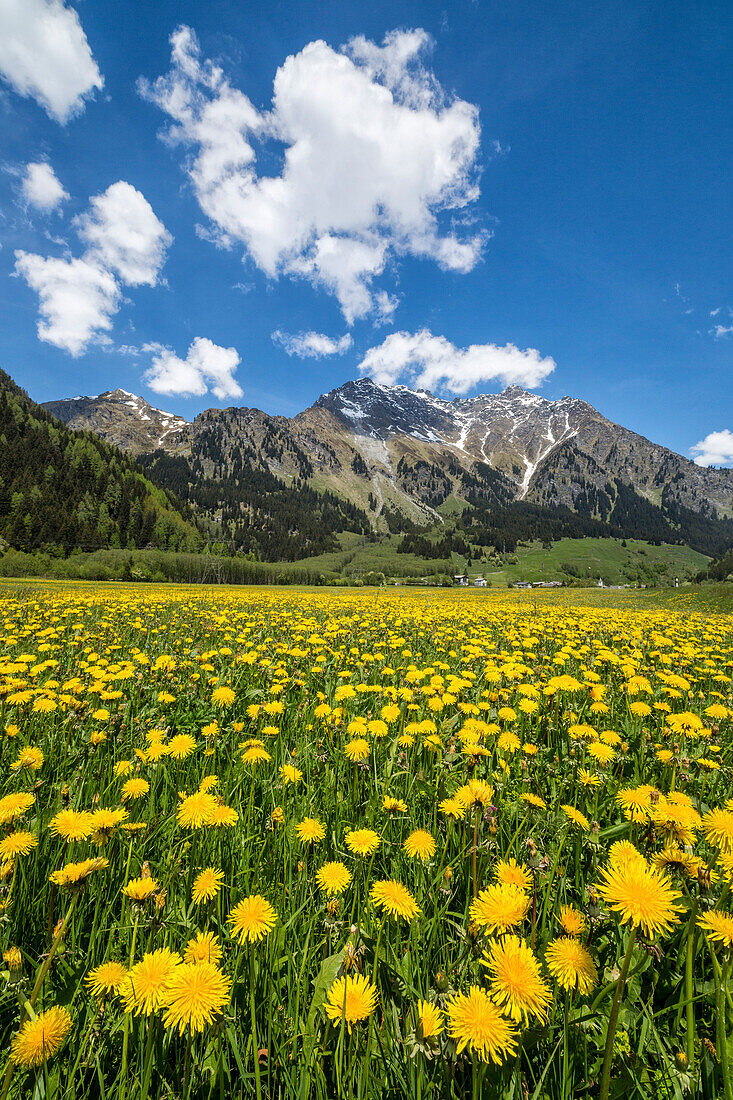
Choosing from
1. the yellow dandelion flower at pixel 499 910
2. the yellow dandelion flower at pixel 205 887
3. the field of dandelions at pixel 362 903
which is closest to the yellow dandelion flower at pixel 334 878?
the field of dandelions at pixel 362 903

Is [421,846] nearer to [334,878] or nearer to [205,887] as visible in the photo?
[334,878]

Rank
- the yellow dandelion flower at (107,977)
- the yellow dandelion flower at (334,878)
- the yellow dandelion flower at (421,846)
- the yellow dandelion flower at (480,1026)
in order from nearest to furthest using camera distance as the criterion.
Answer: the yellow dandelion flower at (480,1026) → the yellow dandelion flower at (107,977) → the yellow dandelion flower at (334,878) → the yellow dandelion flower at (421,846)

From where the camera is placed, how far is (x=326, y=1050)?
142 cm

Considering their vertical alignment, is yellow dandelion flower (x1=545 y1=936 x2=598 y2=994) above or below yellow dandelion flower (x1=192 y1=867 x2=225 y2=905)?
above

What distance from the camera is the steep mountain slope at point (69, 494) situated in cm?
10969

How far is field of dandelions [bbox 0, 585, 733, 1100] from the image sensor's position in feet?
4.29

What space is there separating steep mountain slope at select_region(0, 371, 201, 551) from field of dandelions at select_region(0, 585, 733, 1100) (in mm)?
118449

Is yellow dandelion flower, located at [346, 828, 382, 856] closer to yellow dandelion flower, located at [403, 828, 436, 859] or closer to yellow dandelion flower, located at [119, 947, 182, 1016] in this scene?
yellow dandelion flower, located at [403, 828, 436, 859]

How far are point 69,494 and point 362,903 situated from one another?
515ft

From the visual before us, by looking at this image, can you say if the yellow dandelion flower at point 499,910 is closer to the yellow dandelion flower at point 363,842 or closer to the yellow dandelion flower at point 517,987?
the yellow dandelion flower at point 517,987

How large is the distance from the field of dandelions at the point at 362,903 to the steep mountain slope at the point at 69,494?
11845cm

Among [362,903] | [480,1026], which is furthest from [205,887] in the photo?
[480,1026]

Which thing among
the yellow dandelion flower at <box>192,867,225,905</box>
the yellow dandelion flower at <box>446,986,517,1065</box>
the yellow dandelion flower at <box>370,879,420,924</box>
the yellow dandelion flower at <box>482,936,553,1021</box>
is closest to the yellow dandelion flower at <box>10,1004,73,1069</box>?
the yellow dandelion flower at <box>192,867,225,905</box>

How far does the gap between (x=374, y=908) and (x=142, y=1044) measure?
100cm
